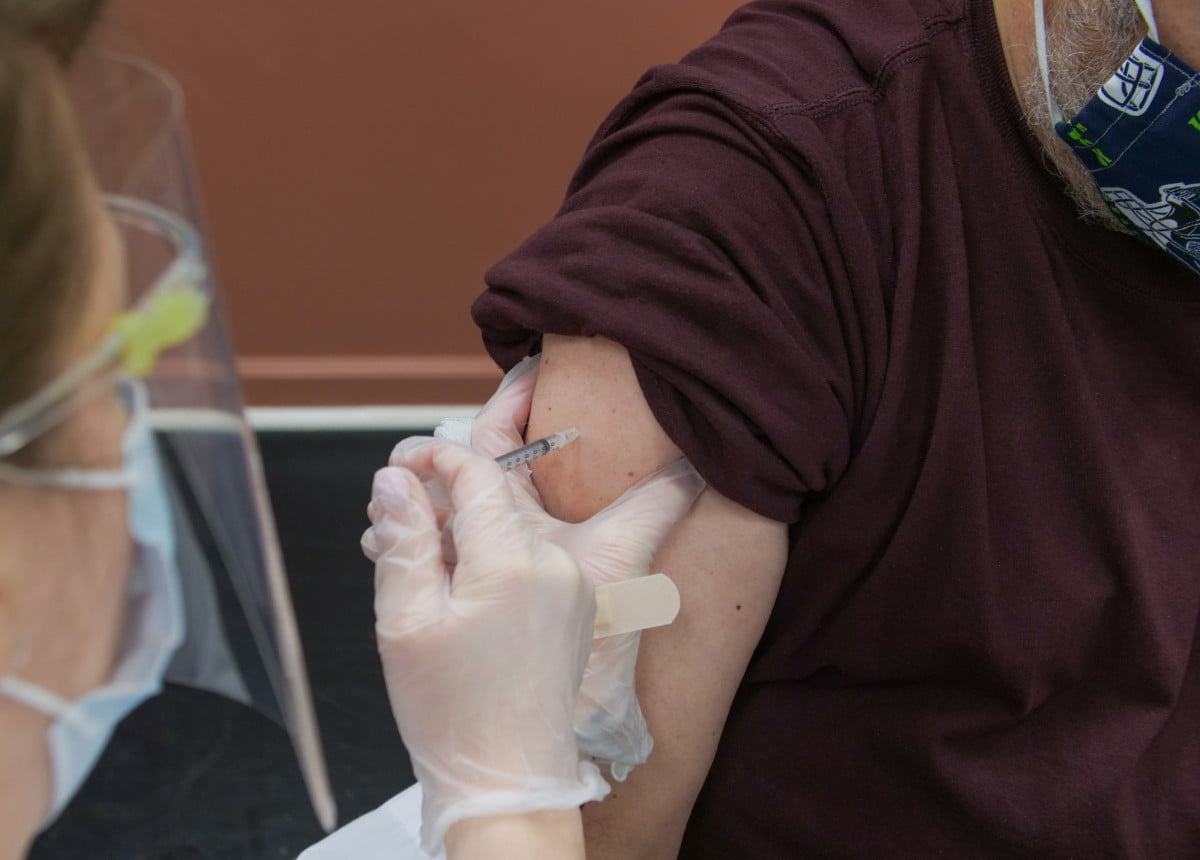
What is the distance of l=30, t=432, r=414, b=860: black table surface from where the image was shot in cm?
66

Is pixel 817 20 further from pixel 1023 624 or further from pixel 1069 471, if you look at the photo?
pixel 1023 624

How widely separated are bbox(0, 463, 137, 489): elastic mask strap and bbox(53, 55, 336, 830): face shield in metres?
0.02

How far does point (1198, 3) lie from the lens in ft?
2.61

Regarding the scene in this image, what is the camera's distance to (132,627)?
0.57 meters

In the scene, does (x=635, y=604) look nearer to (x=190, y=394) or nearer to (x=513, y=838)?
(x=513, y=838)

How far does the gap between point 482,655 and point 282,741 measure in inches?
7.9

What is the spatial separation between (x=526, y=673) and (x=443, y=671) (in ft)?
0.20

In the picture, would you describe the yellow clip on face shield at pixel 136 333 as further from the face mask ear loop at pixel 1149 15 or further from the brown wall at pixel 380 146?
the brown wall at pixel 380 146

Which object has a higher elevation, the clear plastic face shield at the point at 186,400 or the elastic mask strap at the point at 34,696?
the clear plastic face shield at the point at 186,400

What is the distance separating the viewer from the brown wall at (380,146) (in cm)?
217

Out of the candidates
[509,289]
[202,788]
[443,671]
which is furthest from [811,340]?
[202,788]

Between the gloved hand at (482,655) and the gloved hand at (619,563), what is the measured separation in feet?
0.20

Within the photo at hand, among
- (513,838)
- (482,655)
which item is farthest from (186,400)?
(513,838)

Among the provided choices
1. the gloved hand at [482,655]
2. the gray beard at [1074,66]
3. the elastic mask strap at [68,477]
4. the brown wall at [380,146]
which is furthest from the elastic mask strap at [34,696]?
the brown wall at [380,146]
